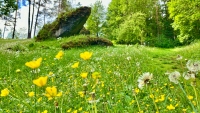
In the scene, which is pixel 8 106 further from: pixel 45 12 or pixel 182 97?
pixel 45 12

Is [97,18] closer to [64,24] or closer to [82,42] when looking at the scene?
[64,24]

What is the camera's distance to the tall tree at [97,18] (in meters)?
46.6

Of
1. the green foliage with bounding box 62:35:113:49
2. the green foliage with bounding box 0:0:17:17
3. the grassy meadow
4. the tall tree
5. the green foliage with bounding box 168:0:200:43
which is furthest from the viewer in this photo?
the tall tree

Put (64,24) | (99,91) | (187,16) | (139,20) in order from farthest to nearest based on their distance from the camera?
(139,20), (187,16), (64,24), (99,91)

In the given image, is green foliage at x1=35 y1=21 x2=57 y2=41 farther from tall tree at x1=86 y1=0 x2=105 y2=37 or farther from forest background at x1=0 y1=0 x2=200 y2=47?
tall tree at x1=86 y1=0 x2=105 y2=37

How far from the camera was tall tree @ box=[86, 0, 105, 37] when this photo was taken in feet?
153

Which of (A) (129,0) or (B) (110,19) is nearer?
(A) (129,0)

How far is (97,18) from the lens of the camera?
153ft

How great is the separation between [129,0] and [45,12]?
14.1 m

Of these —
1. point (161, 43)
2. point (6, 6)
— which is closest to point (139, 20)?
point (161, 43)

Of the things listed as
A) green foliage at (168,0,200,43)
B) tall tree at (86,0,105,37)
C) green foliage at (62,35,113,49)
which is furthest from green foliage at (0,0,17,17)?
tall tree at (86,0,105,37)

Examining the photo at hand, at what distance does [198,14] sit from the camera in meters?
21.3

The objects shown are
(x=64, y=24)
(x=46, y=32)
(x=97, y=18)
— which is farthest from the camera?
(x=97, y=18)

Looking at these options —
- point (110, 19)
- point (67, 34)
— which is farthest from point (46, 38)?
point (110, 19)
